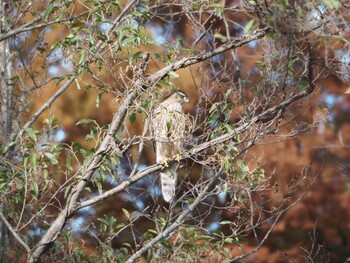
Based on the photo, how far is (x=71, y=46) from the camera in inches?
188

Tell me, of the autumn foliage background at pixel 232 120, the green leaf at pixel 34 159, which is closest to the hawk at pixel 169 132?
the autumn foliage background at pixel 232 120

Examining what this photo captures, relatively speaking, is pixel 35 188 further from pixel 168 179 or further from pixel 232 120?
pixel 232 120

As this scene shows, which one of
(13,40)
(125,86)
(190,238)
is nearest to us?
(125,86)

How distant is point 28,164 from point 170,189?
1.18 meters

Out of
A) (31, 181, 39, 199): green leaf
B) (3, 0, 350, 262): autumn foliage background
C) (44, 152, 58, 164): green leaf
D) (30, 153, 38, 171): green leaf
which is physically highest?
(30, 153, 38, 171): green leaf

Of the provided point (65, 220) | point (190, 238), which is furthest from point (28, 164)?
point (190, 238)

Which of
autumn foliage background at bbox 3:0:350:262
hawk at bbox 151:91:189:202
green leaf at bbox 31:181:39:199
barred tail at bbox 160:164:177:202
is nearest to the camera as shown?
hawk at bbox 151:91:189:202

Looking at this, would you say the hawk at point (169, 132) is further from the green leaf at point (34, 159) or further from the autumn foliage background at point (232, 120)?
the green leaf at point (34, 159)

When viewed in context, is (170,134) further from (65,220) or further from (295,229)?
(295,229)

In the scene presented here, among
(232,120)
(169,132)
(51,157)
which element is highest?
(51,157)

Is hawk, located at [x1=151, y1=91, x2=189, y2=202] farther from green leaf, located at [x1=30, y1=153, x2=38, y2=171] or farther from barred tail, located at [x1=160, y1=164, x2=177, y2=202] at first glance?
green leaf, located at [x1=30, y1=153, x2=38, y2=171]

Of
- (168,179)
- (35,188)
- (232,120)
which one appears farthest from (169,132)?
(232,120)

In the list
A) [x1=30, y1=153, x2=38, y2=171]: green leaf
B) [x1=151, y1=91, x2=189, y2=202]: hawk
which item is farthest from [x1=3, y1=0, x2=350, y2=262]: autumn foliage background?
[x1=30, y1=153, x2=38, y2=171]: green leaf

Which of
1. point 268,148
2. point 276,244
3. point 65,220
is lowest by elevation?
point 276,244
